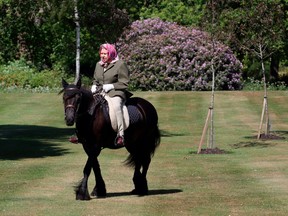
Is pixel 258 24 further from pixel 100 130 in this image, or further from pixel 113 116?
pixel 100 130

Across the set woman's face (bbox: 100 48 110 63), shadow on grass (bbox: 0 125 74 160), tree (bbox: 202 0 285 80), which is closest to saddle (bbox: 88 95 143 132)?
woman's face (bbox: 100 48 110 63)

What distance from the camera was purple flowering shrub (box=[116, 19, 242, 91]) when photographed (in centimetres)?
5575

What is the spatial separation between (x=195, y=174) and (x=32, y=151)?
8.57 meters

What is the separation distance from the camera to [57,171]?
871 inches

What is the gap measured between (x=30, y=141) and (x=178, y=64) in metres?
25.2

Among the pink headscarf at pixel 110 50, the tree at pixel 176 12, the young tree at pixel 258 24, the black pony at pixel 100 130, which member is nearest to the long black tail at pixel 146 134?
the black pony at pixel 100 130

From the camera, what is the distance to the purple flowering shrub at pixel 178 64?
2195 inches


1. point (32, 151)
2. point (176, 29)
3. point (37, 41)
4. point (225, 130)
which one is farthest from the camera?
point (37, 41)

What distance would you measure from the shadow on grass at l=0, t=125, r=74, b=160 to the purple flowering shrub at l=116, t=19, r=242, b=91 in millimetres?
17115

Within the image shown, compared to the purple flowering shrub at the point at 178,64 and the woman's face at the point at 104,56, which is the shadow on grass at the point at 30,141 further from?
the purple flowering shrub at the point at 178,64

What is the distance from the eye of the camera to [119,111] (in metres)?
17.0

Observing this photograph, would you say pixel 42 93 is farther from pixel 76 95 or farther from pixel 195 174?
pixel 76 95

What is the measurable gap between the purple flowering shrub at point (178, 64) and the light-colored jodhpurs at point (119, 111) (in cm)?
3811

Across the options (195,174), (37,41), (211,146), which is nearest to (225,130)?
(211,146)
